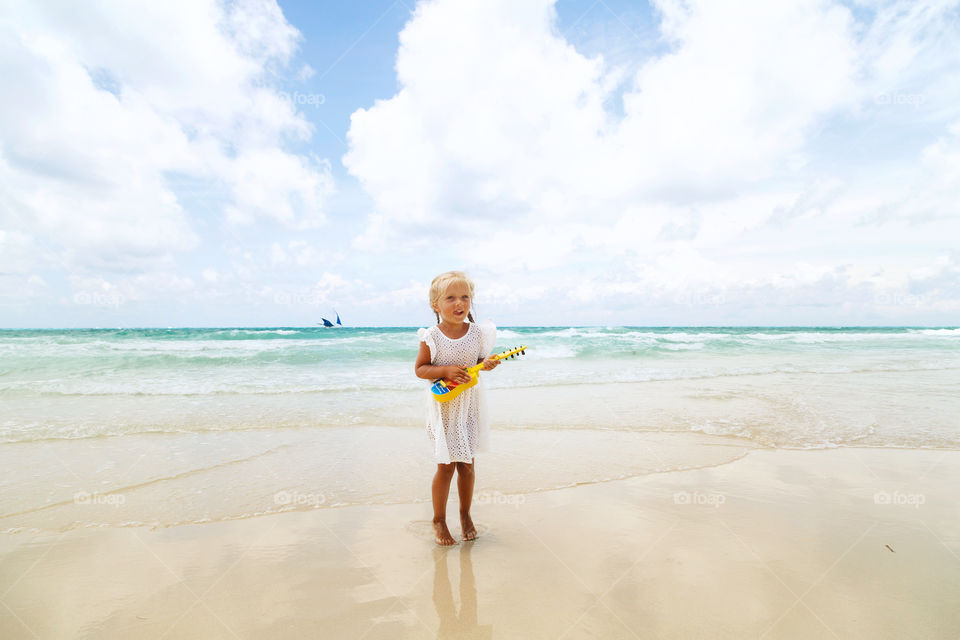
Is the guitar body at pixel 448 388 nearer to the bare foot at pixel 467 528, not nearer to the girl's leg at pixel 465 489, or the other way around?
the girl's leg at pixel 465 489

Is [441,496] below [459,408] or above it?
below

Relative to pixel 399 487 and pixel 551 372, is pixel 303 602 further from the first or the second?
pixel 551 372

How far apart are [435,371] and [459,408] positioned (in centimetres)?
33

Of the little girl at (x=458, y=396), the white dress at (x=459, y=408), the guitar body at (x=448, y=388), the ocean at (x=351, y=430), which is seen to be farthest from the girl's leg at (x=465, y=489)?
the ocean at (x=351, y=430)

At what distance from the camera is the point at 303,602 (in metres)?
2.57

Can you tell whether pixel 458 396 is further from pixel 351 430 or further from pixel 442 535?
pixel 351 430

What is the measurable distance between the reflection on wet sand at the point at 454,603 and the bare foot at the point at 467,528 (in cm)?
12

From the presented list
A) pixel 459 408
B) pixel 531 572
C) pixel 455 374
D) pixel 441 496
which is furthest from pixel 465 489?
pixel 455 374

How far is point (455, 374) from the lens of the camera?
313 centimetres

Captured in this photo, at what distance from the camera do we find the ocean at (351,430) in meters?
4.33

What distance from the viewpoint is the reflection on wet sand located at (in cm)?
232

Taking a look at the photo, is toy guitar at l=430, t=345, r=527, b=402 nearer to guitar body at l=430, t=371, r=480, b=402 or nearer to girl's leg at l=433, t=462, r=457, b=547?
guitar body at l=430, t=371, r=480, b=402

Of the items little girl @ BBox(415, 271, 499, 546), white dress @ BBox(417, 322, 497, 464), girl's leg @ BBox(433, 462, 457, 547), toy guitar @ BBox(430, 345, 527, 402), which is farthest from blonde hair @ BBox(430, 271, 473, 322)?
girl's leg @ BBox(433, 462, 457, 547)

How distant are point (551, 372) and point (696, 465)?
854cm
